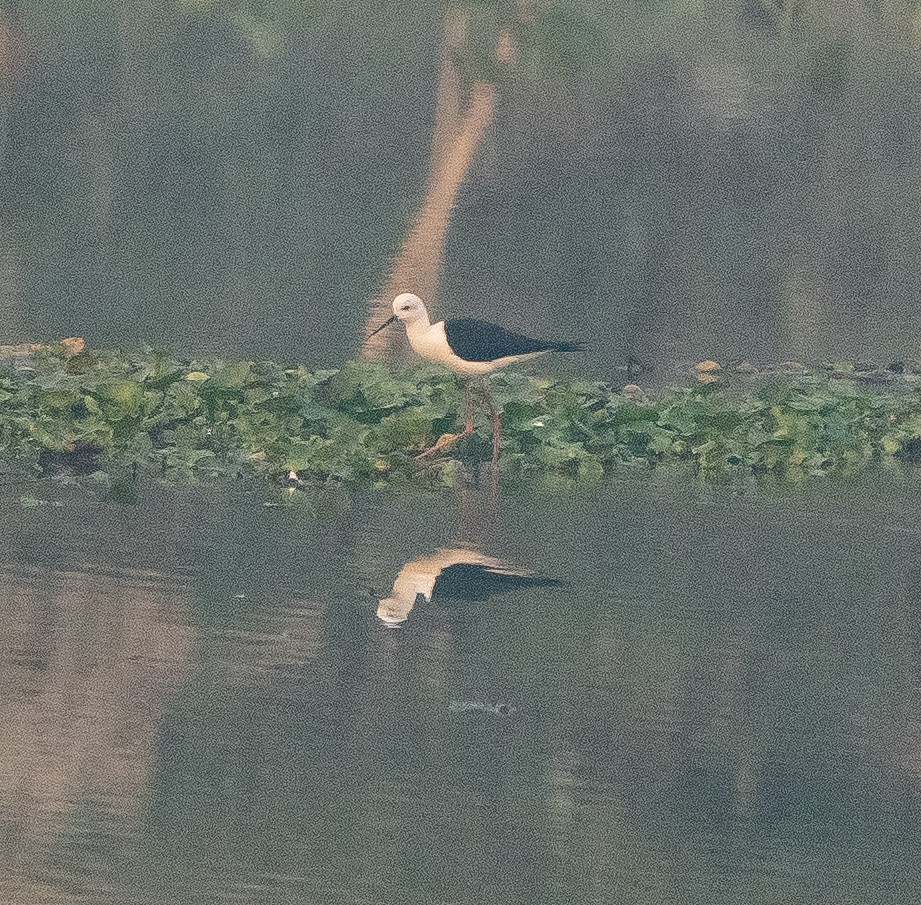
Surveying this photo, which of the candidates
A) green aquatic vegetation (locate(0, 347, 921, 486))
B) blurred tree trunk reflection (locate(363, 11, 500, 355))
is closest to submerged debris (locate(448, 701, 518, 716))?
green aquatic vegetation (locate(0, 347, 921, 486))

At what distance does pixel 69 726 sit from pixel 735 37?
885 inches

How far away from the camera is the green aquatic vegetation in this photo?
34.3 ft

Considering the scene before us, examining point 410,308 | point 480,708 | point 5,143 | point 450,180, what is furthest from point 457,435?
point 5,143

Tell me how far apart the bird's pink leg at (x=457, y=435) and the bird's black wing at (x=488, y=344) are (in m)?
0.27

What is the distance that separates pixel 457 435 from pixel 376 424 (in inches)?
15.4

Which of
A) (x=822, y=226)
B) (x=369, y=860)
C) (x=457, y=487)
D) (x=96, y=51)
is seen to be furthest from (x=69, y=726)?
(x=96, y=51)

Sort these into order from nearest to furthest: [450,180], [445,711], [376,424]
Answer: [445,711] < [376,424] < [450,180]

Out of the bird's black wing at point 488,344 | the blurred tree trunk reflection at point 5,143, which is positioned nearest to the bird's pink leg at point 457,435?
the bird's black wing at point 488,344

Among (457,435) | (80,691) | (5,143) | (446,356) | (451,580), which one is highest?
(5,143)

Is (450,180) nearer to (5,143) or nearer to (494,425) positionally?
(5,143)

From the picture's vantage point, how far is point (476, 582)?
8.51m

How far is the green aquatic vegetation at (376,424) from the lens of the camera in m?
10.5

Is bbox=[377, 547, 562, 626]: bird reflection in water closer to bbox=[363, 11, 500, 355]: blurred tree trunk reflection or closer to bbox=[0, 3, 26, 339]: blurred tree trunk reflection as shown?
bbox=[363, 11, 500, 355]: blurred tree trunk reflection

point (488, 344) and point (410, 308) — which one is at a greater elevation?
point (410, 308)
